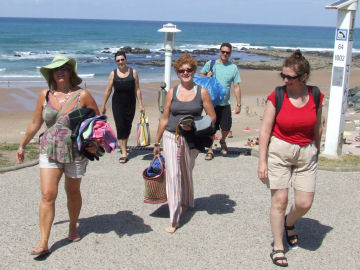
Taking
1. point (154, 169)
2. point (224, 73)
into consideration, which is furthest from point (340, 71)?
point (154, 169)

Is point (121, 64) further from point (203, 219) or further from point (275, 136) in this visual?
point (275, 136)

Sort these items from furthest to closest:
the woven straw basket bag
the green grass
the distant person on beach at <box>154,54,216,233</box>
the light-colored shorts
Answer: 1. the green grass
2. the woven straw basket bag
3. the distant person on beach at <box>154,54,216,233</box>
4. the light-colored shorts

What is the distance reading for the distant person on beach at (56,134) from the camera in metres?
4.30

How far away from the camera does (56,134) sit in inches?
170

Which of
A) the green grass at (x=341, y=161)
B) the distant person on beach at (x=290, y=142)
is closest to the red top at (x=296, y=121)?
the distant person on beach at (x=290, y=142)

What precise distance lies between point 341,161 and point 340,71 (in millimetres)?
1416

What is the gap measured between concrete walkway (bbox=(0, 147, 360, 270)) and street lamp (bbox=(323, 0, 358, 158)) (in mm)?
793

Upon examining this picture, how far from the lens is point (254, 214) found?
559cm

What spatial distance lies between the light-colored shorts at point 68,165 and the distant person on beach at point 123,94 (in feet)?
10.3

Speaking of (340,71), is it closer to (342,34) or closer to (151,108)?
(342,34)

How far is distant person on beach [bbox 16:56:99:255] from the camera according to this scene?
14.1 feet

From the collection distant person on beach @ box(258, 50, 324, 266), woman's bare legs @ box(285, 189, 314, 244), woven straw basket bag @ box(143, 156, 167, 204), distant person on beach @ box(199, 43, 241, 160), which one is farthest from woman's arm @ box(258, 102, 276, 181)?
distant person on beach @ box(199, 43, 241, 160)

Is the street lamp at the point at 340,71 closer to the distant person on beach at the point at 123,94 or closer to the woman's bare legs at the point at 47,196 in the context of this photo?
the distant person on beach at the point at 123,94

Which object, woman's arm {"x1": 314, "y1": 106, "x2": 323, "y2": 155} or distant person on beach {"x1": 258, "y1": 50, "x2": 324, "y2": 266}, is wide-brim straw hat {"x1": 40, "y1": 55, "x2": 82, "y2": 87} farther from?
woman's arm {"x1": 314, "y1": 106, "x2": 323, "y2": 155}
